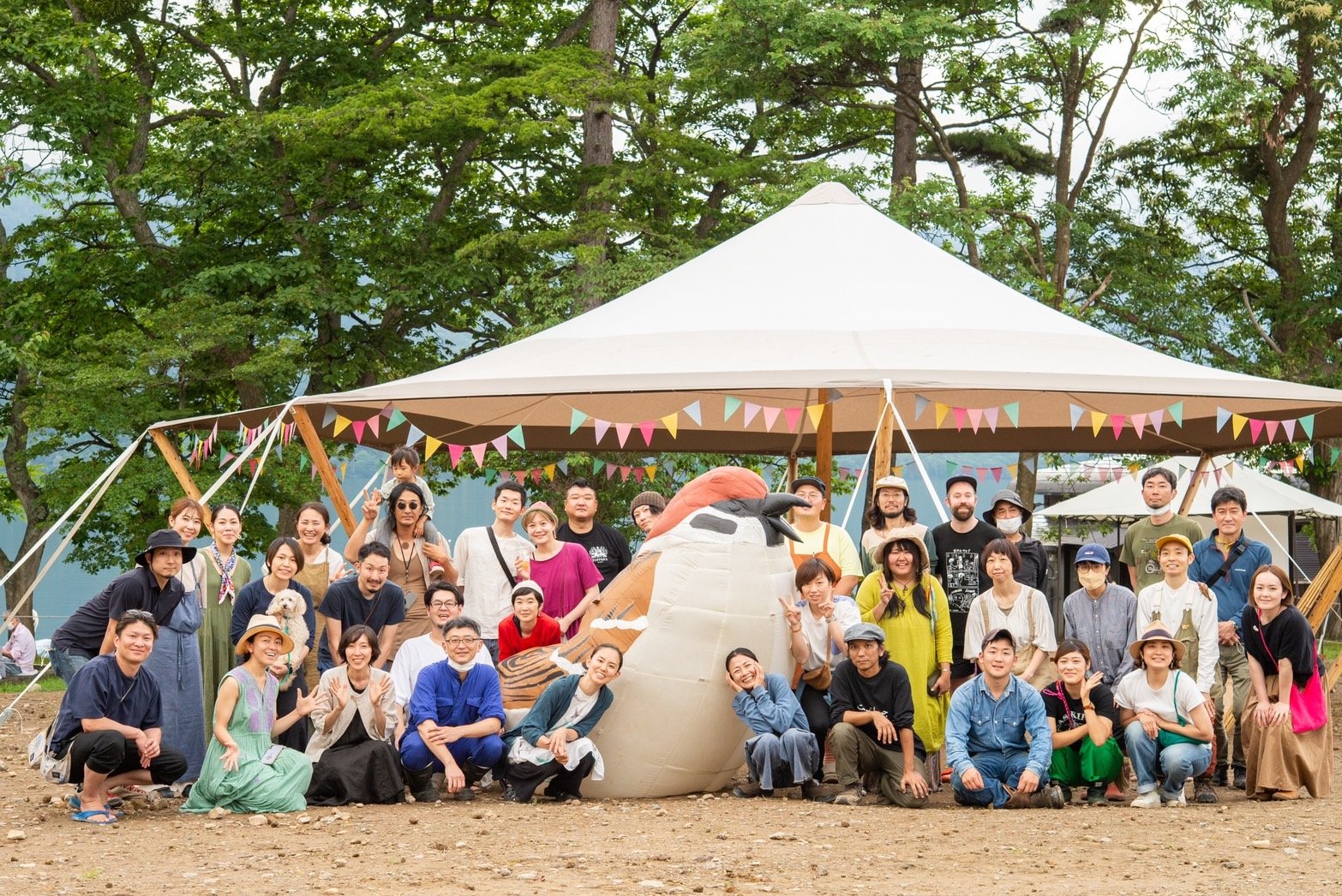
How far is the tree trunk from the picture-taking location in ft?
51.3

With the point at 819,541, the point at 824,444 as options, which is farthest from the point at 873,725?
the point at 824,444

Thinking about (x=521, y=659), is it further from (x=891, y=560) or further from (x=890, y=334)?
(x=890, y=334)

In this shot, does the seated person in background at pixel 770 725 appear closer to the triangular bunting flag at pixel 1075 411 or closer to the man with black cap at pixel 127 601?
the man with black cap at pixel 127 601

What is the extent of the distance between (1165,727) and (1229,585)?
1302mm

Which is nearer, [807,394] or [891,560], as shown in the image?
[891,560]

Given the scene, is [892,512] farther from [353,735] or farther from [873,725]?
[353,735]

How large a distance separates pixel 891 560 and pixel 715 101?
40.9 ft

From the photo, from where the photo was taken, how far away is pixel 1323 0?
55.3 feet

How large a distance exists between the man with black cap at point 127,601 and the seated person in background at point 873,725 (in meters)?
2.69

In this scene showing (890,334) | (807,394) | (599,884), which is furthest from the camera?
(807,394)

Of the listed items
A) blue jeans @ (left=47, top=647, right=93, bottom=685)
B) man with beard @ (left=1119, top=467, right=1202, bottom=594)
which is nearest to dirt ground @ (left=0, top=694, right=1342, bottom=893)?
blue jeans @ (left=47, top=647, right=93, bottom=685)

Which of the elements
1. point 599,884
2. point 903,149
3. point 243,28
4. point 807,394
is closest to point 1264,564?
point 807,394

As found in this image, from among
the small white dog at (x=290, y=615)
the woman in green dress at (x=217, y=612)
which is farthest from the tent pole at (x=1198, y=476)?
the woman in green dress at (x=217, y=612)

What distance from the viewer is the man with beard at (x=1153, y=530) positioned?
748 centimetres
